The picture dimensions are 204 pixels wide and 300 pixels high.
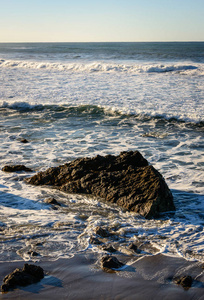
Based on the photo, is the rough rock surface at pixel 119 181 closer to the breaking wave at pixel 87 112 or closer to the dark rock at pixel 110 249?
the dark rock at pixel 110 249

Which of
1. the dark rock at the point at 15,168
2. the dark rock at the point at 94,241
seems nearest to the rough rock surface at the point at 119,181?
the dark rock at the point at 15,168

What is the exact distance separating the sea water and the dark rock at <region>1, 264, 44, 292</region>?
0.44 m

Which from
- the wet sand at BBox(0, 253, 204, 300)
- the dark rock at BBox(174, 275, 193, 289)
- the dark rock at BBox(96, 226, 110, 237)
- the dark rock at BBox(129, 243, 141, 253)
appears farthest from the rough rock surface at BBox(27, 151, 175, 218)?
the dark rock at BBox(174, 275, 193, 289)

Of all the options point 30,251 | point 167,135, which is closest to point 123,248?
point 30,251

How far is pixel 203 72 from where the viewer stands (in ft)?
83.0

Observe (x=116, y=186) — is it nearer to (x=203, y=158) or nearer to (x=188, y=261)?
(x=188, y=261)

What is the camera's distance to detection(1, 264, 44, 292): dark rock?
3.11 metres

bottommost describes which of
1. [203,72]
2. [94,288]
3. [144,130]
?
[94,288]

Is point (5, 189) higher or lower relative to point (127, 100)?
lower

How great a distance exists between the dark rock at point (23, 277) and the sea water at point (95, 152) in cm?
44

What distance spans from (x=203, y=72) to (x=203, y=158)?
64.2 ft

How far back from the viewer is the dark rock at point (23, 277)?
10.2ft

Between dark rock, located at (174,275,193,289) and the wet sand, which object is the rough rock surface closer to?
the wet sand

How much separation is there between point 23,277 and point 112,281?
0.88m
